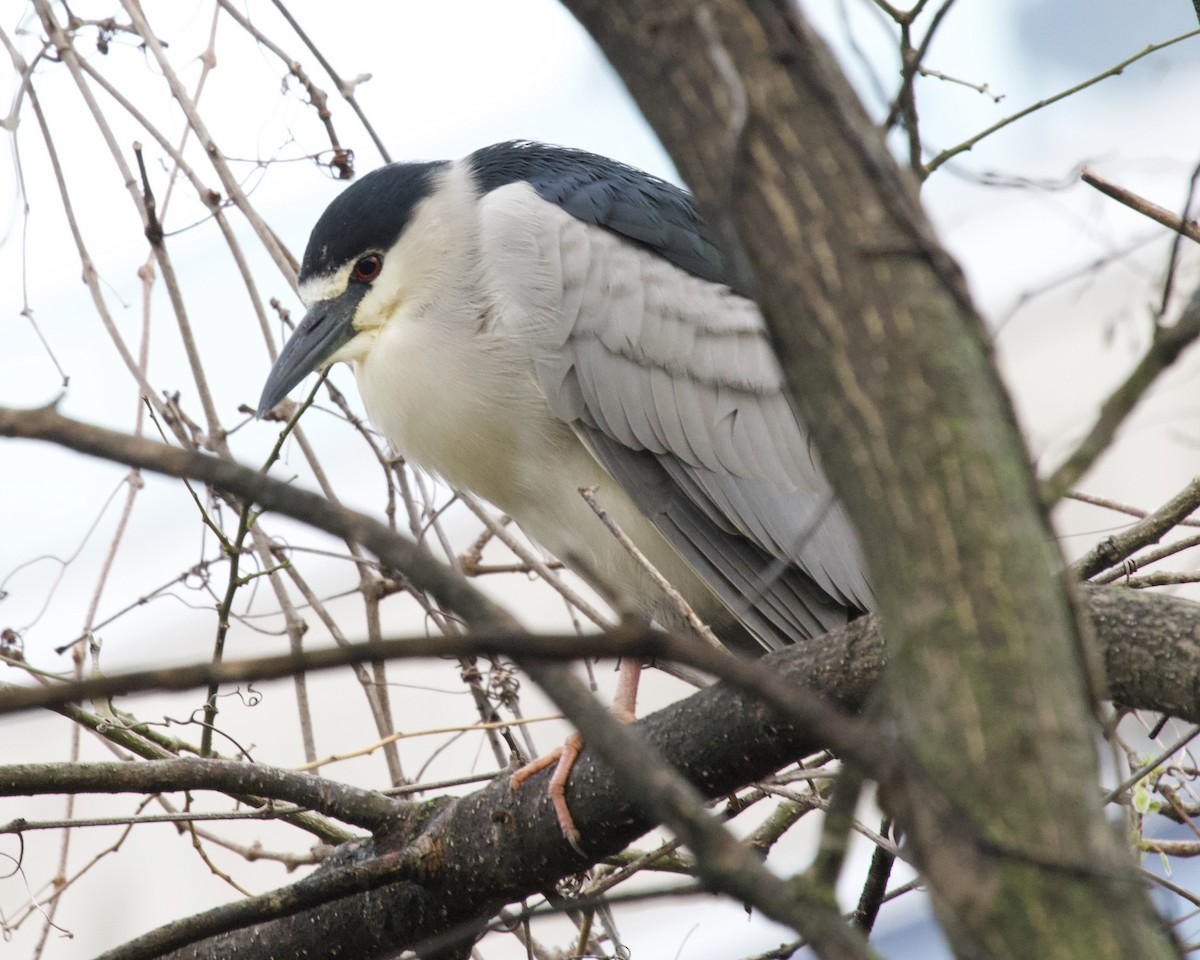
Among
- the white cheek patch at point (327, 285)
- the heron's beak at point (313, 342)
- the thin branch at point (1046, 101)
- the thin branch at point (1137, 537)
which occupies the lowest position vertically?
the thin branch at point (1137, 537)

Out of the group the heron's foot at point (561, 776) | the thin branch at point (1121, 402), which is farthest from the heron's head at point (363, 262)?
the thin branch at point (1121, 402)

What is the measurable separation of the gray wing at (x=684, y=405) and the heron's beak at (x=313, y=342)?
328mm

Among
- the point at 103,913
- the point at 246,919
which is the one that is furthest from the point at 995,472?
the point at 103,913

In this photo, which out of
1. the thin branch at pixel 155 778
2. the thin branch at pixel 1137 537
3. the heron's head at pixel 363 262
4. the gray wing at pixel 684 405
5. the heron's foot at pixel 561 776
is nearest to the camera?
the thin branch at pixel 155 778

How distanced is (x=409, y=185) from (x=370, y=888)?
1562 mm

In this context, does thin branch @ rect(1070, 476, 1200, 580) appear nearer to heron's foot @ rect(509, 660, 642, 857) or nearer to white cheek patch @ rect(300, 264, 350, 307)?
heron's foot @ rect(509, 660, 642, 857)

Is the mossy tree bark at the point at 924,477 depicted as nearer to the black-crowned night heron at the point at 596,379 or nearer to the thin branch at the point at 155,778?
the thin branch at the point at 155,778

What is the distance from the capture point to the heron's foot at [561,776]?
5.67 feet

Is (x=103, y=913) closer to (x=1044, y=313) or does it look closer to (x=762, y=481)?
(x=762, y=481)

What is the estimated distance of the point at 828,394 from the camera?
732 millimetres

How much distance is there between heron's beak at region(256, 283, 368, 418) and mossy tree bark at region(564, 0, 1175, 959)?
1.93m

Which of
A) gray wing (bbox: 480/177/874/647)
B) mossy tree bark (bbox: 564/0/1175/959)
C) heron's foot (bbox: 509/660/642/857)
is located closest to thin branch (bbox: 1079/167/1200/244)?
gray wing (bbox: 480/177/874/647)

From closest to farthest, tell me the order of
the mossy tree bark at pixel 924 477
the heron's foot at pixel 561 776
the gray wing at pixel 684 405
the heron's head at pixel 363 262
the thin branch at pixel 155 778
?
1. the mossy tree bark at pixel 924 477
2. the thin branch at pixel 155 778
3. the heron's foot at pixel 561 776
4. the gray wing at pixel 684 405
5. the heron's head at pixel 363 262

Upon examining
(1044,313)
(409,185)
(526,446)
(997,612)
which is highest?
(1044,313)
